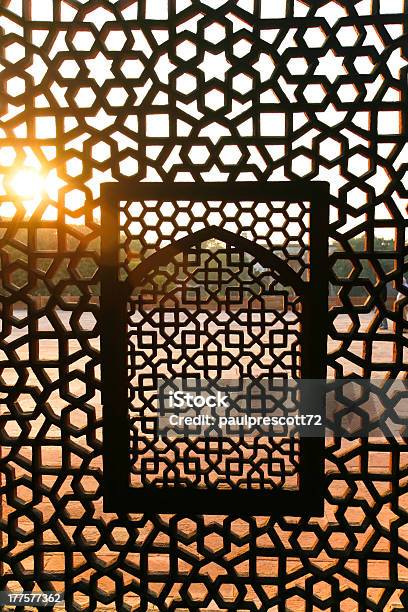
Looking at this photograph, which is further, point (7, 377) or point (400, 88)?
point (7, 377)

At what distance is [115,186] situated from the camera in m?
1.58

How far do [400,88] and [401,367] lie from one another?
3.10 ft

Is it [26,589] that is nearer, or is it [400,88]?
[400,88]

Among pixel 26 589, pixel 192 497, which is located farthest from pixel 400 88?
pixel 26 589

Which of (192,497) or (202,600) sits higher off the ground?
(192,497)

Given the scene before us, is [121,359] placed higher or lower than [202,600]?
higher

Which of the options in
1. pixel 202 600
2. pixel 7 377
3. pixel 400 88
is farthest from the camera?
pixel 7 377

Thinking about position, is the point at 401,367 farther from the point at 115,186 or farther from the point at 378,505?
the point at 115,186

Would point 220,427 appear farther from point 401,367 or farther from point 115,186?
point 115,186

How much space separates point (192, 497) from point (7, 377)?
467 centimetres

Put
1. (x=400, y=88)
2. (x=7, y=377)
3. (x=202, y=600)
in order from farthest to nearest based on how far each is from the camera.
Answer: (x=7, y=377), (x=202, y=600), (x=400, y=88)

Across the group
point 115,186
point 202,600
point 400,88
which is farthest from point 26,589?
point 400,88

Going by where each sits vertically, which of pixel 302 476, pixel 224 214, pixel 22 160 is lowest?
pixel 302 476

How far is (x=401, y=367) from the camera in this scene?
5.26 feet
